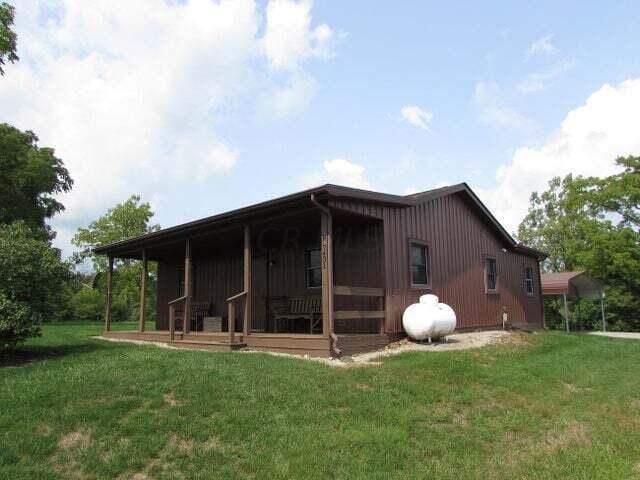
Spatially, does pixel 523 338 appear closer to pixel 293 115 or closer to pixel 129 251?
pixel 293 115

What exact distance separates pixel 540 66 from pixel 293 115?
6402 mm

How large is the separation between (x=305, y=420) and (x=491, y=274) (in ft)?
38.4

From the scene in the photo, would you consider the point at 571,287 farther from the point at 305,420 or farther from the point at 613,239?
the point at 305,420

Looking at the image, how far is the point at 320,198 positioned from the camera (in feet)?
30.1

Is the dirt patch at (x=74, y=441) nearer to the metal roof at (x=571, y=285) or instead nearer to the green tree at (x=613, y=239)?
the metal roof at (x=571, y=285)

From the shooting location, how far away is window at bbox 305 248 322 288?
12.8 m

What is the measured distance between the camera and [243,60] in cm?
1075

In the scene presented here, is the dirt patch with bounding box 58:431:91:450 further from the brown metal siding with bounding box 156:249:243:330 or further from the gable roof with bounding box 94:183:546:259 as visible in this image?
the brown metal siding with bounding box 156:249:243:330

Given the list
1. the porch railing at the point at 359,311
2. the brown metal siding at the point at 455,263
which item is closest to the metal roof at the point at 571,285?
the brown metal siding at the point at 455,263

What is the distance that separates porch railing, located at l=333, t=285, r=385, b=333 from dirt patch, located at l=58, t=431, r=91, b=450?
4929 millimetres

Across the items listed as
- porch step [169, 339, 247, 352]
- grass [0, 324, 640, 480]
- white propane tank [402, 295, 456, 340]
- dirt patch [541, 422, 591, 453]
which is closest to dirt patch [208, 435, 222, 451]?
grass [0, 324, 640, 480]

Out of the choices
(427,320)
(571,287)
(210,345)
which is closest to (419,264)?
(427,320)

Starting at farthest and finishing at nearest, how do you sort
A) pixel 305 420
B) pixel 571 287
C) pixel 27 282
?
pixel 571 287 → pixel 27 282 → pixel 305 420

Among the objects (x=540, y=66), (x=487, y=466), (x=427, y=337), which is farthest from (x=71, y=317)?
(x=487, y=466)
